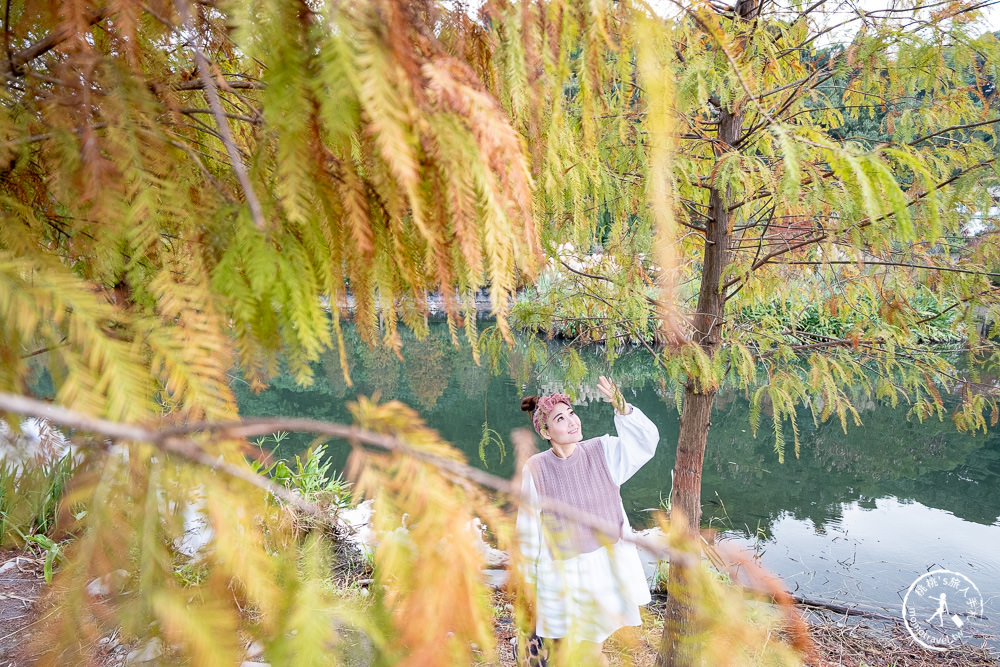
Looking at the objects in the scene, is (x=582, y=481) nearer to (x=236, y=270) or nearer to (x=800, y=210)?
(x=800, y=210)

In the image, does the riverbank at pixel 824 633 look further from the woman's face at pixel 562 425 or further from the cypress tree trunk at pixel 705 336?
the woman's face at pixel 562 425

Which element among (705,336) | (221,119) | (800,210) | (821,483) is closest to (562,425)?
(705,336)

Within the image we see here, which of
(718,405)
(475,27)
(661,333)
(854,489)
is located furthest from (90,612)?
(718,405)

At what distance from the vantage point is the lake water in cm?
393

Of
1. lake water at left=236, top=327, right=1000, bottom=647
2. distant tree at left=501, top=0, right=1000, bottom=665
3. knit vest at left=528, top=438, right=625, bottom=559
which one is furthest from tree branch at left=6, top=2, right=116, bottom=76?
knit vest at left=528, top=438, right=625, bottom=559

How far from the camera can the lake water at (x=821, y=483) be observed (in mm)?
3934

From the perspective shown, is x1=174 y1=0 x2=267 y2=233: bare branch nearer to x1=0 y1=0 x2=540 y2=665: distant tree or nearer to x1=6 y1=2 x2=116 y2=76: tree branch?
x1=0 y1=0 x2=540 y2=665: distant tree

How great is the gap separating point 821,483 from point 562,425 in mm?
4680

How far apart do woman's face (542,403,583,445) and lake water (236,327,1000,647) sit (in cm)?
19

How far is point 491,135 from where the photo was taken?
0.55 m

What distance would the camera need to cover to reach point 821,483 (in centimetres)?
575

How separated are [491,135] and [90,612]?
2.03ft

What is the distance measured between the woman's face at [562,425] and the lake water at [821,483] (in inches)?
7.5

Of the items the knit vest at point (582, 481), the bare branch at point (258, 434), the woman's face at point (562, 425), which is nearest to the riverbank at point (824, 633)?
the knit vest at point (582, 481)
